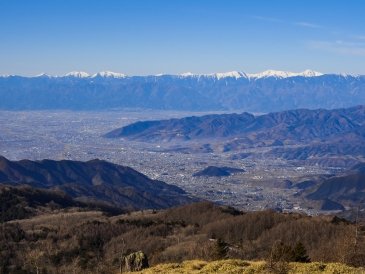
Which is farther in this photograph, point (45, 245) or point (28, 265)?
point (45, 245)

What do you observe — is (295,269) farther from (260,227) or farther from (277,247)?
(260,227)

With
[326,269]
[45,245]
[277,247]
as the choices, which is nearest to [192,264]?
[277,247]

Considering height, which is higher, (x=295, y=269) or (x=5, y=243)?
A: (x=295, y=269)

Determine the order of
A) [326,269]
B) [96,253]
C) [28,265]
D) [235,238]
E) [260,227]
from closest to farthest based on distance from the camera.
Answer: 1. [326,269]
2. [28,265]
3. [96,253]
4. [235,238]
5. [260,227]

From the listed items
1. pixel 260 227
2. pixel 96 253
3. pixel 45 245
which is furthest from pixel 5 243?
pixel 260 227

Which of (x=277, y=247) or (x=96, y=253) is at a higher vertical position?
(x=277, y=247)

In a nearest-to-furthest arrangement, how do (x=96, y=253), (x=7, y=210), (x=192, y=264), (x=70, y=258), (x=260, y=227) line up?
(x=192, y=264) < (x=70, y=258) < (x=96, y=253) < (x=260, y=227) < (x=7, y=210)

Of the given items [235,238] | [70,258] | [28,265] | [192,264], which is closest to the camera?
[192,264]

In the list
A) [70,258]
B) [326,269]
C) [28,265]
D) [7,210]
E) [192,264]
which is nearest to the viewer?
[326,269]

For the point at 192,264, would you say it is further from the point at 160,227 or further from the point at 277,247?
the point at 160,227
